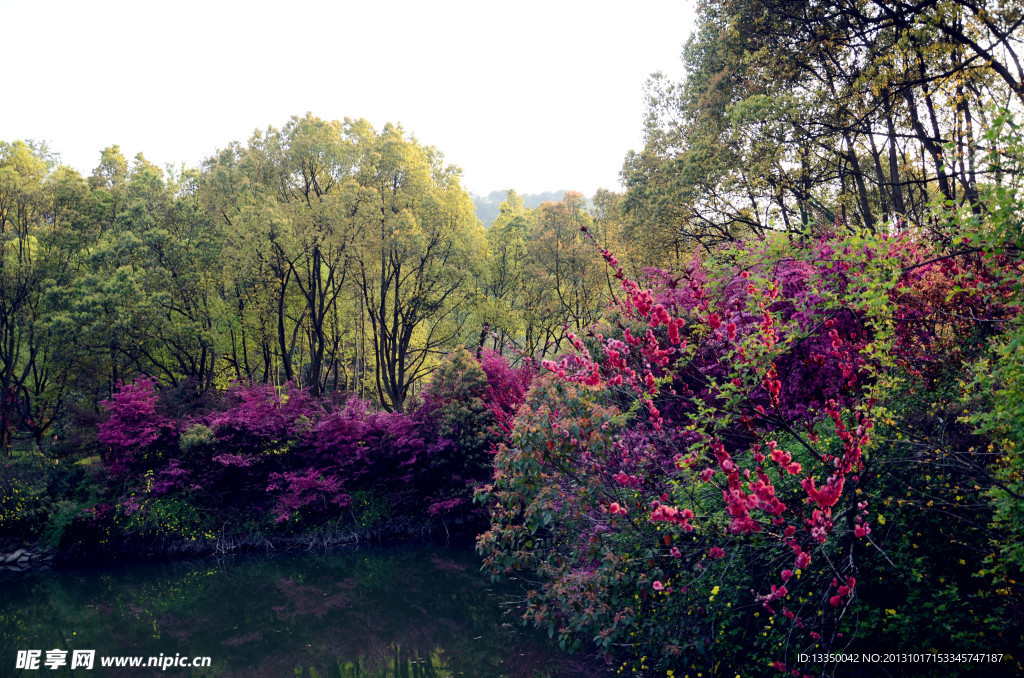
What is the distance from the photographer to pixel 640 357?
8242 mm

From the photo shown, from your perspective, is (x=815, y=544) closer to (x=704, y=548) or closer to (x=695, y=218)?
(x=704, y=548)

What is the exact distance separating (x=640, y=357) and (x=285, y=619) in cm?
758

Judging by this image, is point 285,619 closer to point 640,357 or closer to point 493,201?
point 640,357

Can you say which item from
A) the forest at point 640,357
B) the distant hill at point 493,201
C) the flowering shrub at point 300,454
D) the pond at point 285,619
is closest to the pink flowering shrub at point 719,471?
the forest at point 640,357

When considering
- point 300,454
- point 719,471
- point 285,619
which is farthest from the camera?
point 300,454

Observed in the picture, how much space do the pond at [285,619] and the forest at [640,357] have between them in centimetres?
110

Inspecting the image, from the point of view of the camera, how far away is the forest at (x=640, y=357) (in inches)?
190

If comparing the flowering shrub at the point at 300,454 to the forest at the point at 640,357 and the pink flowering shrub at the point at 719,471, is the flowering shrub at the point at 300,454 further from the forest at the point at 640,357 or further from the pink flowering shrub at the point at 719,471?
the pink flowering shrub at the point at 719,471

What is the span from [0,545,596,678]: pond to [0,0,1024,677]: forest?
3.62 feet

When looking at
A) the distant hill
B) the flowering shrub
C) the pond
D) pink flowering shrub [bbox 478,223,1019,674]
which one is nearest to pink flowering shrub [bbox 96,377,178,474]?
the flowering shrub

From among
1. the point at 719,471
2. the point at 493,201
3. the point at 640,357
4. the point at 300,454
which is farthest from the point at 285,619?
the point at 493,201

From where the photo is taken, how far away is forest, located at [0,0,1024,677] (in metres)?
4.82

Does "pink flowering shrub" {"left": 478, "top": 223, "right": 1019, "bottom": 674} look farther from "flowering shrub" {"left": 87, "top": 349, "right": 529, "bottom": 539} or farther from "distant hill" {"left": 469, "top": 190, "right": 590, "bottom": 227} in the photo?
"distant hill" {"left": 469, "top": 190, "right": 590, "bottom": 227}

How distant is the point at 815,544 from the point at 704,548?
119 centimetres
